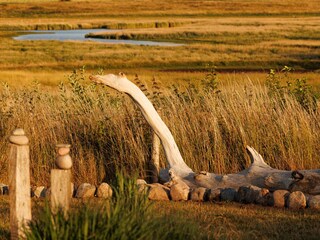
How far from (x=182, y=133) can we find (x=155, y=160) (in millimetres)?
946

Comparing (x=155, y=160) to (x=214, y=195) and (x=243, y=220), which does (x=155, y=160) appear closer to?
(x=214, y=195)

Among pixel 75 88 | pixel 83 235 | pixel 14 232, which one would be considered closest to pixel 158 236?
pixel 83 235

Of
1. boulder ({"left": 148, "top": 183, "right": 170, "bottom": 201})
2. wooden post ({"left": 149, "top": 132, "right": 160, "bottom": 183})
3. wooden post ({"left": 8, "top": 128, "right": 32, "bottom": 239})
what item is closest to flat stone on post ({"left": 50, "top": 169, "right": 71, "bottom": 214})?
wooden post ({"left": 8, "top": 128, "right": 32, "bottom": 239})

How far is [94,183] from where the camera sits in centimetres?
1252

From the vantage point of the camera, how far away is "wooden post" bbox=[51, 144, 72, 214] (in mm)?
6832

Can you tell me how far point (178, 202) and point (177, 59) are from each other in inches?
1582

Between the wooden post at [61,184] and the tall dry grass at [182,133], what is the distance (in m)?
5.47

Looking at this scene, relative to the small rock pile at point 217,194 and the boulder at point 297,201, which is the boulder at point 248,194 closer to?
the small rock pile at point 217,194

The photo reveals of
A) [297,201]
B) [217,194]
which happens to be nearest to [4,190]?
[217,194]

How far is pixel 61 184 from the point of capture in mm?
Result: 6895

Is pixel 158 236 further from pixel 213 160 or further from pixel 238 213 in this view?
pixel 213 160

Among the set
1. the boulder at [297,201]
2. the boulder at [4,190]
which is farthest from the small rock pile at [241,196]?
the boulder at [4,190]

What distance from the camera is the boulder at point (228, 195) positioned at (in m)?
10.4

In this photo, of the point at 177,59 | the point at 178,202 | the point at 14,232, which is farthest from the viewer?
the point at 177,59
